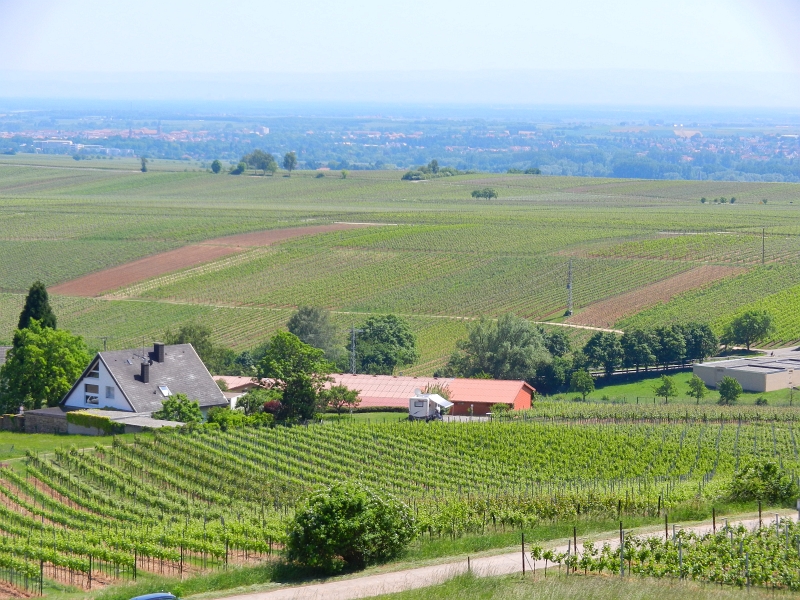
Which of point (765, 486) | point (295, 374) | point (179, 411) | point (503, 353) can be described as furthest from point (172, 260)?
point (765, 486)

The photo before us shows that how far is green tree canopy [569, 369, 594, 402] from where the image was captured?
60.7 m

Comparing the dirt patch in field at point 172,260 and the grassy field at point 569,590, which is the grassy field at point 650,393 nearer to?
the grassy field at point 569,590

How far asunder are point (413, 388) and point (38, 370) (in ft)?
52.6

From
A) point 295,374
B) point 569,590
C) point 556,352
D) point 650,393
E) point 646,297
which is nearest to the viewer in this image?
point 569,590

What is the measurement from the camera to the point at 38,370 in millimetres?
51719

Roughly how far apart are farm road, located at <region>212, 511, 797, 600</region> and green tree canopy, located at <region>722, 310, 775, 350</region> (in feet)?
157

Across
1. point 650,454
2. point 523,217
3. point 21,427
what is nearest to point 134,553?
point 650,454

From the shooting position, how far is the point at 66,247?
10412cm

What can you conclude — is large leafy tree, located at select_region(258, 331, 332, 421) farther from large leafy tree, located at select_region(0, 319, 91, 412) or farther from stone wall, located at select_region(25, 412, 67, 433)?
large leafy tree, located at select_region(0, 319, 91, 412)

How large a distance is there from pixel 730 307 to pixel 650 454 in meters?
38.6

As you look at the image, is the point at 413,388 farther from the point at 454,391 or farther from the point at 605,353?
the point at 605,353

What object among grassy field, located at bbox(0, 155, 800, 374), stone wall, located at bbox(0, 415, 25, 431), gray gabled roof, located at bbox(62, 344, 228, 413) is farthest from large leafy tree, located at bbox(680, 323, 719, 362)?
stone wall, located at bbox(0, 415, 25, 431)

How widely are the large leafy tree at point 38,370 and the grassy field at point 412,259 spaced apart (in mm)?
19177

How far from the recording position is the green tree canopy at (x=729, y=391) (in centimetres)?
5741
